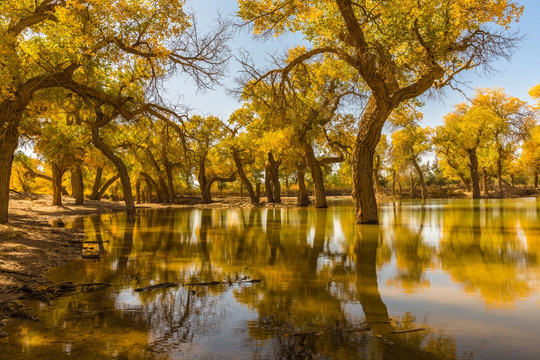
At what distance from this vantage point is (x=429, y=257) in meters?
7.61

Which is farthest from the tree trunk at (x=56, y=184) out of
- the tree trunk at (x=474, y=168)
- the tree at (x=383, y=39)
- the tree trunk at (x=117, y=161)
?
the tree trunk at (x=474, y=168)

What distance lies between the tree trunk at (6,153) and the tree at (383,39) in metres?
8.21

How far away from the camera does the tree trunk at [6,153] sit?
39.5 ft

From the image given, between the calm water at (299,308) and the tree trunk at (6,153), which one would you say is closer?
the calm water at (299,308)

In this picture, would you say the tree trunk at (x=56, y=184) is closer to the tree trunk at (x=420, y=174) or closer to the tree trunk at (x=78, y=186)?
the tree trunk at (x=78, y=186)

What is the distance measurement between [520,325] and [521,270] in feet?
9.84

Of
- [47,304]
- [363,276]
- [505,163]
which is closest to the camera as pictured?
[47,304]

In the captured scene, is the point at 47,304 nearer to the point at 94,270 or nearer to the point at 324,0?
the point at 94,270

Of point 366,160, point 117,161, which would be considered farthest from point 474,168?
point 117,161

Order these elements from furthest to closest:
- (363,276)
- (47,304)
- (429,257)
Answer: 1. (429,257)
2. (363,276)
3. (47,304)

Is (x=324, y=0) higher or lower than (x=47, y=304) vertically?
higher

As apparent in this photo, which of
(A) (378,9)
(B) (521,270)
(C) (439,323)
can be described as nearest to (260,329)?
(C) (439,323)

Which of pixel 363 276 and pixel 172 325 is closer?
pixel 172 325

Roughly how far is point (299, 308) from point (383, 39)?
11.7 meters
